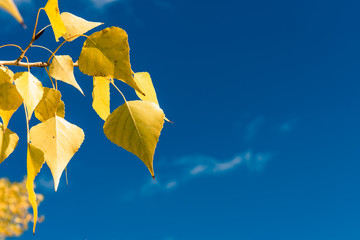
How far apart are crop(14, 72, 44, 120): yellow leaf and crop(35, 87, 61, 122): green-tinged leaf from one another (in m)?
0.02

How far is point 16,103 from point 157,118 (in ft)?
0.52

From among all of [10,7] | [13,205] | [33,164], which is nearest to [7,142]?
[33,164]

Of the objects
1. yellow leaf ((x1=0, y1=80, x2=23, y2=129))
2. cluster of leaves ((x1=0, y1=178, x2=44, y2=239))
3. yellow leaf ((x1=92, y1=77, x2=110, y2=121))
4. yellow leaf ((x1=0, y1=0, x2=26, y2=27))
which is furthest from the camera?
cluster of leaves ((x1=0, y1=178, x2=44, y2=239))

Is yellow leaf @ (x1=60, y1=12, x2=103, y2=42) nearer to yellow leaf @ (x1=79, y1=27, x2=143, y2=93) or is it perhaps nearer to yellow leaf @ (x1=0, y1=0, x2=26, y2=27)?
yellow leaf @ (x1=79, y1=27, x2=143, y2=93)

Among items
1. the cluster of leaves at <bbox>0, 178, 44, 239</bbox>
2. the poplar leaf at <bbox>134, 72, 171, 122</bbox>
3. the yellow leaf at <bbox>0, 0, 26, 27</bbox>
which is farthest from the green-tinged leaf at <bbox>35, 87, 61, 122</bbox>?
the cluster of leaves at <bbox>0, 178, 44, 239</bbox>

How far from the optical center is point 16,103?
370 millimetres

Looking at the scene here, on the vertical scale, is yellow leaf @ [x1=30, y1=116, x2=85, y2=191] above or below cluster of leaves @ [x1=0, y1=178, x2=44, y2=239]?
below

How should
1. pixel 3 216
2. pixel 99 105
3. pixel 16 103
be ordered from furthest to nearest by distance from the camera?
pixel 3 216 < pixel 99 105 < pixel 16 103

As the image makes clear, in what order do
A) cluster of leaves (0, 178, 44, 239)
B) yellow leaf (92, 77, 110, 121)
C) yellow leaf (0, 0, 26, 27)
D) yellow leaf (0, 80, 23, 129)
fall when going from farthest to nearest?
cluster of leaves (0, 178, 44, 239)
yellow leaf (92, 77, 110, 121)
yellow leaf (0, 80, 23, 129)
yellow leaf (0, 0, 26, 27)

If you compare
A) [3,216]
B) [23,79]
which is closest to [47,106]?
[23,79]

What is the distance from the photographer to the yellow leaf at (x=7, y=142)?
0.39 meters

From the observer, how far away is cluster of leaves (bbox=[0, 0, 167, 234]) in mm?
383

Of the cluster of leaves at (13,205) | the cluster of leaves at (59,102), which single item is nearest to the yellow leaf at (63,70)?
the cluster of leaves at (59,102)

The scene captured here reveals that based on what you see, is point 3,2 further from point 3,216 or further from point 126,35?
point 3,216
